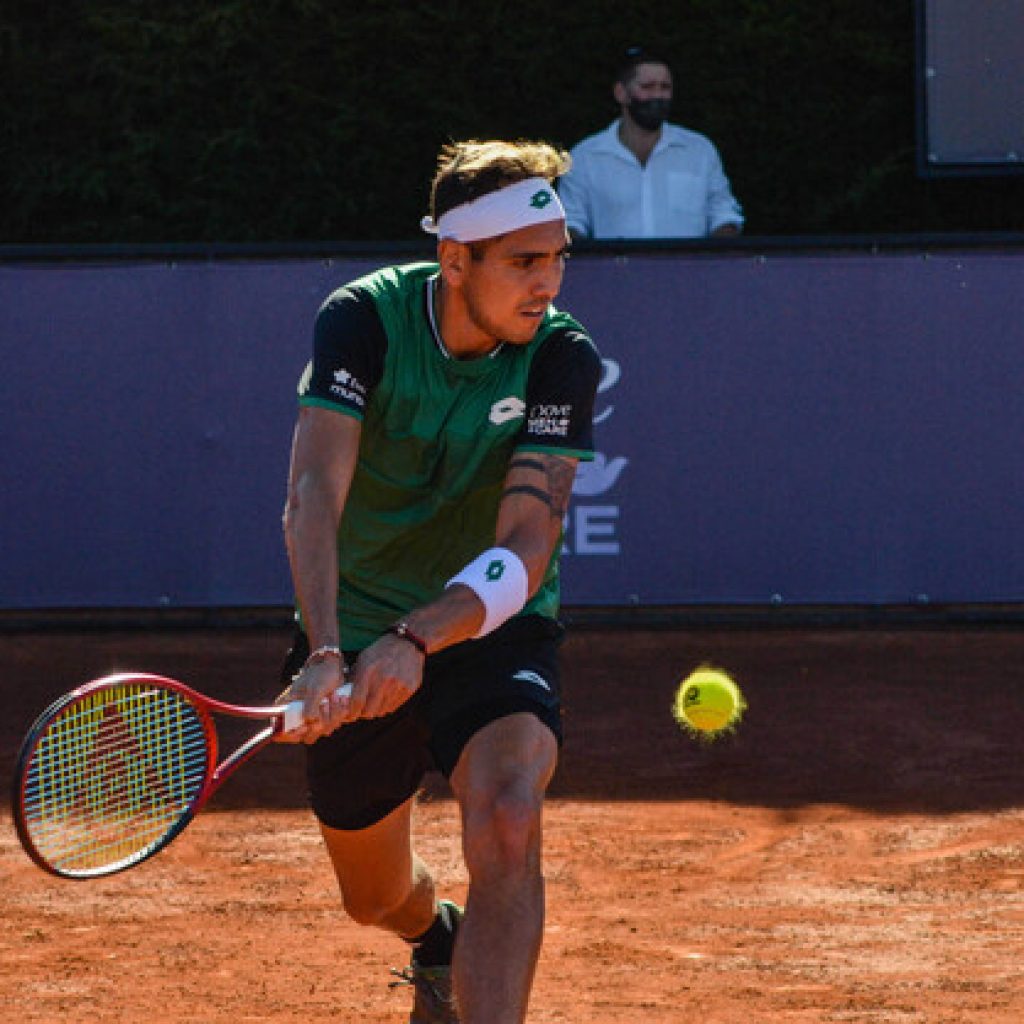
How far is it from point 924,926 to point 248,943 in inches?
65.8

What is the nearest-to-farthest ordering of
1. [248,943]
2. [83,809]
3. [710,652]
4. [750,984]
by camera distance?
[83,809]
[750,984]
[248,943]
[710,652]

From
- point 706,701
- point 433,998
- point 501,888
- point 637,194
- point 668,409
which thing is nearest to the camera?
point 501,888

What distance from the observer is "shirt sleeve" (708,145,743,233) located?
10414mm

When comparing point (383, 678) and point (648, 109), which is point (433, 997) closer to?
point (383, 678)

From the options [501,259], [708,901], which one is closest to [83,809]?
[501,259]

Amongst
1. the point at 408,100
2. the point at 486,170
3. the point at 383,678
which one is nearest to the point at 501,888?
the point at 383,678

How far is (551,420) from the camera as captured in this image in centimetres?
447

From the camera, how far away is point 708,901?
19.8 feet

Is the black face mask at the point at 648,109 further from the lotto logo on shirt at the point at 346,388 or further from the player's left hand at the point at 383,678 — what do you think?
the player's left hand at the point at 383,678

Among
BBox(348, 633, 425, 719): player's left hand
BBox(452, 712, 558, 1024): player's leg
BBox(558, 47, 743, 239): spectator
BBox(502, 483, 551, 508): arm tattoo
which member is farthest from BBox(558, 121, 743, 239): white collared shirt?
BBox(348, 633, 425, 719): player's left hand

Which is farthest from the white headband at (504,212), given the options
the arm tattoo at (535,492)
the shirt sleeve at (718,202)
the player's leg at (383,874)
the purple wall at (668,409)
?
the shirt sleeve at (718,202)

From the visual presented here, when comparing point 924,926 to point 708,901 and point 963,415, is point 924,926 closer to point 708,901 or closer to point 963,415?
point 708,901

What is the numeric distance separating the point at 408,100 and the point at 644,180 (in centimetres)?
199

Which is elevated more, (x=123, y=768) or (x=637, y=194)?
(x=637, y=194)
